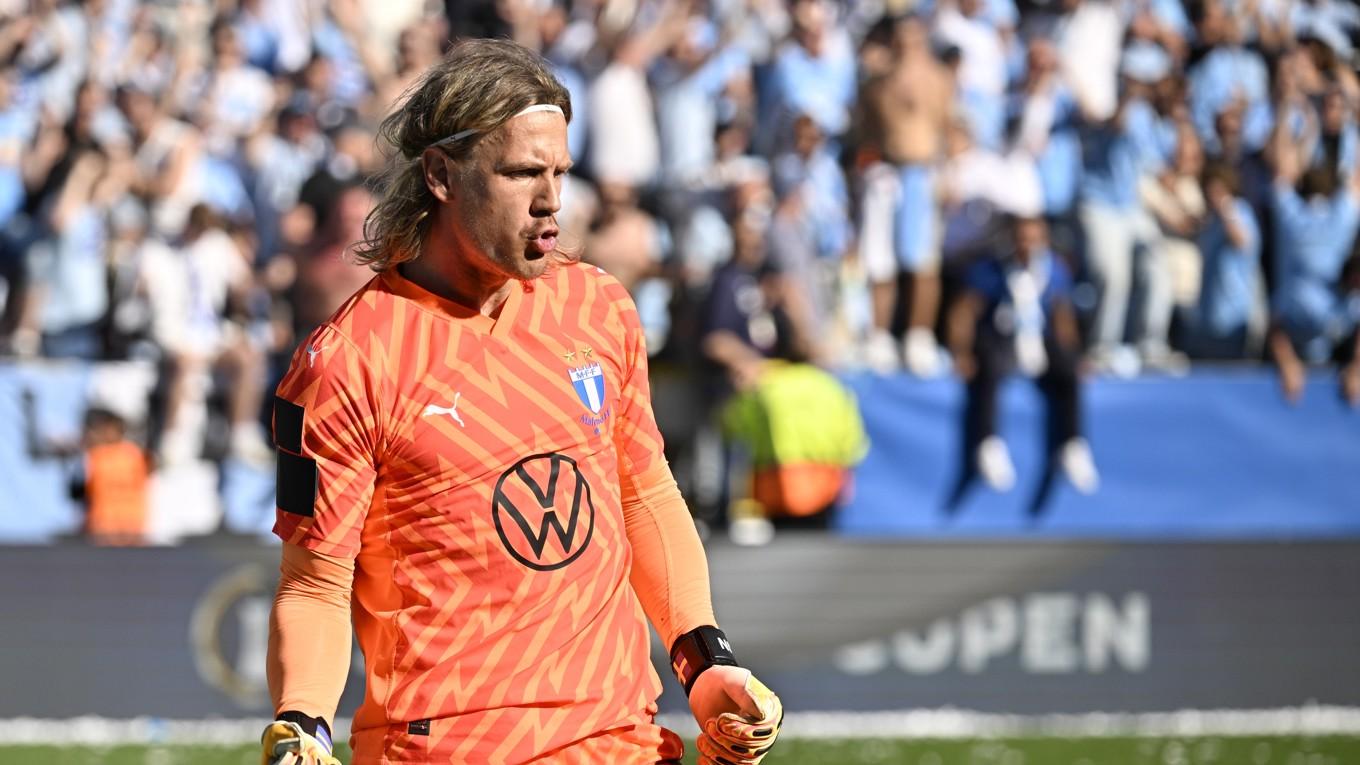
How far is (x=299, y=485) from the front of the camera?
3.37 metres

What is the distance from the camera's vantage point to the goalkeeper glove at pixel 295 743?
324cm

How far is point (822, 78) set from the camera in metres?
12.9

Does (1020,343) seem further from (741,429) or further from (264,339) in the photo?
(264,339)

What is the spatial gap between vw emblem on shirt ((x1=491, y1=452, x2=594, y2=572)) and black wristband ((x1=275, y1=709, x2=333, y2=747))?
0.45m

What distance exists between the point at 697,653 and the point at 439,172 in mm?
1029

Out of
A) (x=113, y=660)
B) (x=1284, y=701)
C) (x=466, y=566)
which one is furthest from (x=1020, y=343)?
(x=466, y=566)

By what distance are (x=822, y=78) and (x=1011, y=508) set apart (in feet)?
10.9

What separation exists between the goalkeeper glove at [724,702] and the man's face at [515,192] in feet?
2.60

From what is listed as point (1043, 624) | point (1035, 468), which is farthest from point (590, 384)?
point (1035, 468)

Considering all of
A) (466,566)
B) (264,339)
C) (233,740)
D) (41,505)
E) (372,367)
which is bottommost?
(233,740)

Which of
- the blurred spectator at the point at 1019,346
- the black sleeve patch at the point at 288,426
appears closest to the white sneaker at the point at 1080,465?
the blurred spectator at the point at 1019,346

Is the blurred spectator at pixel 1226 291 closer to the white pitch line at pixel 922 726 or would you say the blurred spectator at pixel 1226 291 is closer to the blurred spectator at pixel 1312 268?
the blurred spectator at pixel 1312 268

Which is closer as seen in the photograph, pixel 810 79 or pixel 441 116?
pixel 441 116

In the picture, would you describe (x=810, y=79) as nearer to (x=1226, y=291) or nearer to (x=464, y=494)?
(x=1226, y=291)
